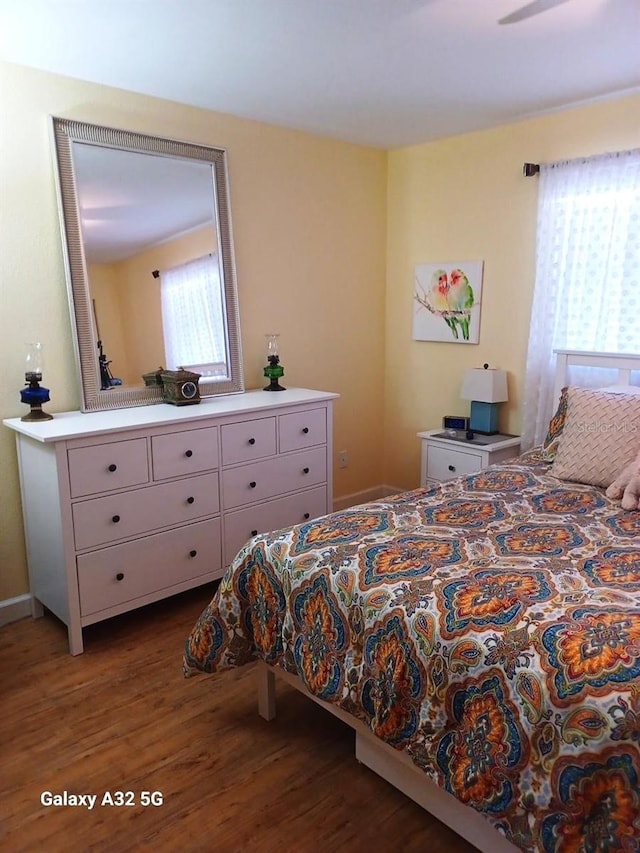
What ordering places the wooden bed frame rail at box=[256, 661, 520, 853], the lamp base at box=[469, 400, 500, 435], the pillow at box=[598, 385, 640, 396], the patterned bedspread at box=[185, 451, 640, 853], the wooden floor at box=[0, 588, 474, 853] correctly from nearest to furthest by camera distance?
1. the patterned bedspread at box=[185, 451, 640, 853]
2. the wooden bed frame rail at box=[256, 661, 520, 853]
3. the wooden floor at box=[0, 588, 474, 853]
4. the pillow at box=[598, 385, 640, 396]
5. the lamp base at box=[469, 400, 500, 435]

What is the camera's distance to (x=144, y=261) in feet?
9.83

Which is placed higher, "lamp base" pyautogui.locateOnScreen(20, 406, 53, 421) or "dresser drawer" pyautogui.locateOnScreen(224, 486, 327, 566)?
"lamp base" pyautogui.locateOnScreen(20, 406, 53, 421)

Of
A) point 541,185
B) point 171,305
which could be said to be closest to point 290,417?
point 171,305

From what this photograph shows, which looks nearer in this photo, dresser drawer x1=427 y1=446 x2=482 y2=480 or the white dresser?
the white dresser

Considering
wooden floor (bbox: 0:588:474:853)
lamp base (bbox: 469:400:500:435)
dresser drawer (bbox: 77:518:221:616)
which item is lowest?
wooden floor (bbox: 0:588:474:853)

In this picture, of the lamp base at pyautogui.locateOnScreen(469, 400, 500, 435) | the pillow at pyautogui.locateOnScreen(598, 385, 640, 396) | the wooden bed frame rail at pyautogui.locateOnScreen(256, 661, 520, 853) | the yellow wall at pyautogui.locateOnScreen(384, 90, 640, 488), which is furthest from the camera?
the lamp base at pyautogui.locateOnScreen(469, 400, 500, 435)

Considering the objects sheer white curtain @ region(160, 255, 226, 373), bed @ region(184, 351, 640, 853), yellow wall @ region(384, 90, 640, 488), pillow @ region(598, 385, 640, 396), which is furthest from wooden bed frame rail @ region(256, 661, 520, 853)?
yellow wall @ region(384, 90, 640, 488)

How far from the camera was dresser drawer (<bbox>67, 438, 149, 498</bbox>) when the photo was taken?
243cm

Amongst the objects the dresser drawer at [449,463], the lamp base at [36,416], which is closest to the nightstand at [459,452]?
the dresser drawer at [449,463]

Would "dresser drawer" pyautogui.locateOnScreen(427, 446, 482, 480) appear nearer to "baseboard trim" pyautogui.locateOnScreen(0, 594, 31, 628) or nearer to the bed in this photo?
the bed

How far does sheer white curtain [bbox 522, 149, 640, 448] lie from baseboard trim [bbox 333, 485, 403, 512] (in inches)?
48.8

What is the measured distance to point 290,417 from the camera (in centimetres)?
318

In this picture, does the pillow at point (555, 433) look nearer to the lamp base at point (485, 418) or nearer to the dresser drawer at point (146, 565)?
the lamp base at point (485, 418)

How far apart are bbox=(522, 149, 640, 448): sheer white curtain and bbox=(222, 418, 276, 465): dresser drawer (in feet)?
4.93
